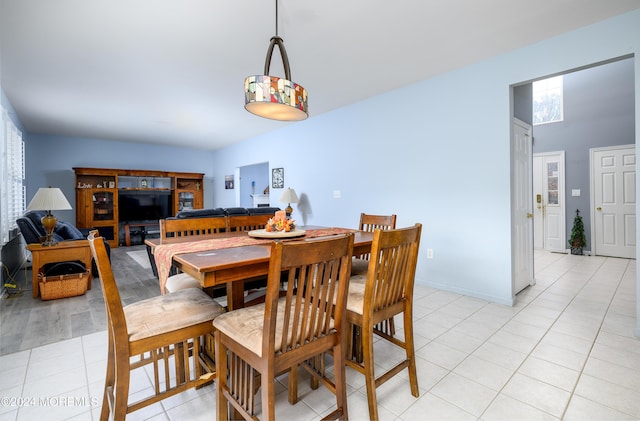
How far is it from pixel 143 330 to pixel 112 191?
259 inches

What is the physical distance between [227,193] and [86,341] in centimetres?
565

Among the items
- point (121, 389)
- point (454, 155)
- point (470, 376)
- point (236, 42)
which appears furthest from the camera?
point (454, 155)

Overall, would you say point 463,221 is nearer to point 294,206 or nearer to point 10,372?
point 294,206

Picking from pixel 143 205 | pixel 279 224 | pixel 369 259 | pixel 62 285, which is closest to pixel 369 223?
pixel 369 259

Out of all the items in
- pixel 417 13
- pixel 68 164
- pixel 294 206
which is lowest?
pixel 294 206

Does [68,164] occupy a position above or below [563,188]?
above

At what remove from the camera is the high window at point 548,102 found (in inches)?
215

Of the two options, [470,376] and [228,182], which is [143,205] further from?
[470,376]

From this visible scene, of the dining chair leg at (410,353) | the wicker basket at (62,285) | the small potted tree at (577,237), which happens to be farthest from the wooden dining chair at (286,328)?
the small potted tree at (577,237)

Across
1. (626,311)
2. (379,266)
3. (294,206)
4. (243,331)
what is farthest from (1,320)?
(626,311)

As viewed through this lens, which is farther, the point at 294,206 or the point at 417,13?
the point at 294,206

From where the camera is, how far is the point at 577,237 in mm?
5086

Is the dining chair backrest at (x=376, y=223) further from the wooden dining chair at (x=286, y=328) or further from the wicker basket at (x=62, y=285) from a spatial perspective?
the wicker basket at (x=62, y=285)

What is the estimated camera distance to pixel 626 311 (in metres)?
2.62
